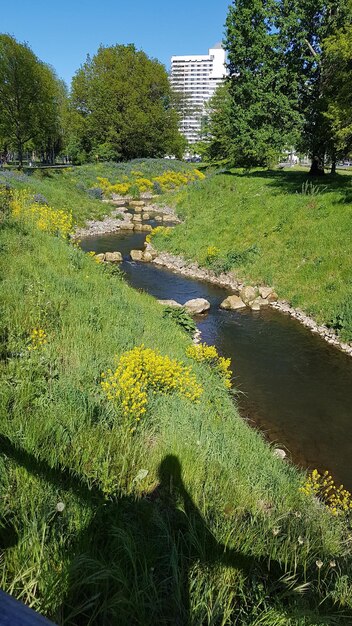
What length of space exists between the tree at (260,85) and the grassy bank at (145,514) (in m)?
26.6

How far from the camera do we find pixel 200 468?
4.14 metres

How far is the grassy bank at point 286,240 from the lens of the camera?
599 inches

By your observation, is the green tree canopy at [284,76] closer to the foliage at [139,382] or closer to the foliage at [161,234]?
the foliage at [161,234]

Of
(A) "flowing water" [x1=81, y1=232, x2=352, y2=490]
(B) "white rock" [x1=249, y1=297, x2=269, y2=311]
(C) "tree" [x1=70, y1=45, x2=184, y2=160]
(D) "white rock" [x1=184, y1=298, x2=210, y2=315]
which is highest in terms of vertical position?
(C) "tree" [x1=70, y1=45, x2=184, y2=160]

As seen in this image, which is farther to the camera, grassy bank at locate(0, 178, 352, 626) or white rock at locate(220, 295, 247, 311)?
white rock at locate(220, 295, 247, 311)

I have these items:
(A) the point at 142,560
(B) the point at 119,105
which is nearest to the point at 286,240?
(A) the point at 142,560

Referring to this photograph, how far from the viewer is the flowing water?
7910 millimetres

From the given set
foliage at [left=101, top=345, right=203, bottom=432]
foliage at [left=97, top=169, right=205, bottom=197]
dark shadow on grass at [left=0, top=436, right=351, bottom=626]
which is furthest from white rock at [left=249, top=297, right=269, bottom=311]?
foliage at [left=97, top=169, right=205, bottom=197]

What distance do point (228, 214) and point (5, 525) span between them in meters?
23.6

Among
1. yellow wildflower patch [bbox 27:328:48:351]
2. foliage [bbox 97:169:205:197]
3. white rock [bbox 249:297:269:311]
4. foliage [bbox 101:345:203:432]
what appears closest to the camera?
foliage [bbox 101:345:203:432]

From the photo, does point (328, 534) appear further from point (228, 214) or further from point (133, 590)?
point (228, 214)

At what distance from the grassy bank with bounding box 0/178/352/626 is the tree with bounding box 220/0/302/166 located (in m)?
26.6

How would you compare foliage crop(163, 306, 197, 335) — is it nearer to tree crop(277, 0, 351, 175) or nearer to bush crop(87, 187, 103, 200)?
tree crop(277, 0, 351, 175)

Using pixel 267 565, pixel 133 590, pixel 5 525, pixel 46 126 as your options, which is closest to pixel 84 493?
pixel 5 525
